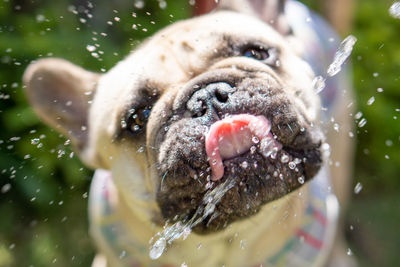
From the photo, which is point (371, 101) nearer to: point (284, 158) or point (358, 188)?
point (358, 188)

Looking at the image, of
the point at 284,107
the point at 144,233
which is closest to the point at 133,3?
the point at 144,233

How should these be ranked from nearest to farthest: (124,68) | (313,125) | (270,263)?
(313,125), (124,68), (270,263)

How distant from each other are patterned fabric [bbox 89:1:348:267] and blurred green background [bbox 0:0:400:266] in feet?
1.85

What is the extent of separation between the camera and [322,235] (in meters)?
2.03

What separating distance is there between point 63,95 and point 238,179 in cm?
80

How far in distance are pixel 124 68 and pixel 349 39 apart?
4.66ft

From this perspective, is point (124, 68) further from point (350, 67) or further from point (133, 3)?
point (350, 67)

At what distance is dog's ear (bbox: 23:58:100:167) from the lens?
6.03 feet

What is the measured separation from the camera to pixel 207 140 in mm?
1344

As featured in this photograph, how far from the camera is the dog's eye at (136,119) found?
1.60 m

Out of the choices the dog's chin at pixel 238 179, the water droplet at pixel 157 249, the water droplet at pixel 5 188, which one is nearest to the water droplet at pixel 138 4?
the water droplet at pixel 5 188

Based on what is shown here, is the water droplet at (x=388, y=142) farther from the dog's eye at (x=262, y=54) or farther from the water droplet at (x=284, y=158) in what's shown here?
the water droplet at (x=284, y=158)

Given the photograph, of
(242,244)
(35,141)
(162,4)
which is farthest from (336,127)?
(35,141)

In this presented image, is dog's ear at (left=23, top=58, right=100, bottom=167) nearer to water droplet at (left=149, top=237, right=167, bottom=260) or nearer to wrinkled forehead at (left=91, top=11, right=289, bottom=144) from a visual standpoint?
wrinkled forehead at (left=91, top=11, right=289, bottom=144)
